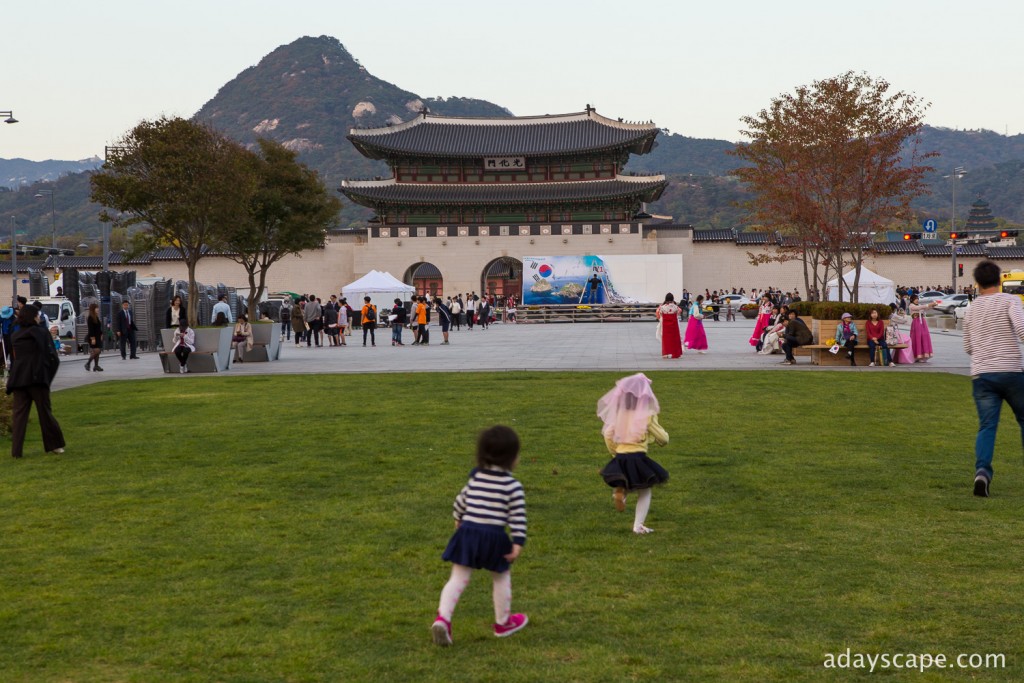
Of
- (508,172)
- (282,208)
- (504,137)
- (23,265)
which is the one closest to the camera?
(282,208)

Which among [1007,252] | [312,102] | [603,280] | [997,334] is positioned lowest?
[997,334]

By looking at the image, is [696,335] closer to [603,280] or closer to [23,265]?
[603,280]

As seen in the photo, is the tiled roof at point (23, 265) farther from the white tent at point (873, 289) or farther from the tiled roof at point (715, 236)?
the white tent at point (873, 289)

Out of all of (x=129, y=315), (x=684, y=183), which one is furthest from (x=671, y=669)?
(x=684, y=183)

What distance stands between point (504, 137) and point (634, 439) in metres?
60.5

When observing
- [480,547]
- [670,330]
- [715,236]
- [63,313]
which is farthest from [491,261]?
[480,547]

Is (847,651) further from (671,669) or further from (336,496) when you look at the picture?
(336,496)

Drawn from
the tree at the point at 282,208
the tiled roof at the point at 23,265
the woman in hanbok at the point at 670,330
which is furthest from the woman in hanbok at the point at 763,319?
the tiled roof at the point at 23,265

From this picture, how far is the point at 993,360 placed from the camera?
7.95 metres

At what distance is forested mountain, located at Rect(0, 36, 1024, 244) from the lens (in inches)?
4732

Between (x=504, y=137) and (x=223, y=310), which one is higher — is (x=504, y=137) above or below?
above

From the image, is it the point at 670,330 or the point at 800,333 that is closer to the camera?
the point at 800,333

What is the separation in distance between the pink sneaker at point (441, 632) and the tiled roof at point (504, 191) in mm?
59074

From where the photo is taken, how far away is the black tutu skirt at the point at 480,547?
463 cm
